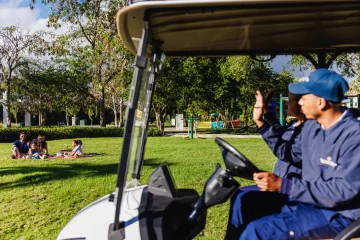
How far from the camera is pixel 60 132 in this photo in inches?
957

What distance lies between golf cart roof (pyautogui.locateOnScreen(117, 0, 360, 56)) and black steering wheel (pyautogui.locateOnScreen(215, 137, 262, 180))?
2.32ft

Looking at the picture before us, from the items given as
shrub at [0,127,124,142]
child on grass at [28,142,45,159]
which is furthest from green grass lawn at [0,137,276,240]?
shrub at [0,127,124,142]

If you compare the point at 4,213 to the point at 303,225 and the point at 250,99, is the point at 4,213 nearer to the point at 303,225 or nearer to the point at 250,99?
the point at 303,225

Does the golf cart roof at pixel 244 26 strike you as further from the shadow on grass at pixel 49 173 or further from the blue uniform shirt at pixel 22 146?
the blue uniform shirt at pixel 22 146

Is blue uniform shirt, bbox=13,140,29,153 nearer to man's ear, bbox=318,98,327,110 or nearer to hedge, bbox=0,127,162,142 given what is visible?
hedge, bbox=0,127,162,142

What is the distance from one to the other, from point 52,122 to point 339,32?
187 feet

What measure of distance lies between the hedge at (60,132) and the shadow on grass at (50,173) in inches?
556

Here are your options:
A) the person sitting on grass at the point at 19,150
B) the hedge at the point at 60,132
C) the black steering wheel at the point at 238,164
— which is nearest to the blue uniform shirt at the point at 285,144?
the black steering wheel at the point at 238,164

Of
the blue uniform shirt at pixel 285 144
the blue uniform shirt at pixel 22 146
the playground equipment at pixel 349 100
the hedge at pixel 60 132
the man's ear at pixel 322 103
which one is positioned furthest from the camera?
the hedge at pixel 60 132

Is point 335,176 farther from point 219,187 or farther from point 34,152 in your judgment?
point 34,152

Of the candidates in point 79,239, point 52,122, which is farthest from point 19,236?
point 52,122

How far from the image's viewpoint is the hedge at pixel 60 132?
22.2 metres

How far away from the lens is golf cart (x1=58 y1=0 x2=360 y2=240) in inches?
72.2

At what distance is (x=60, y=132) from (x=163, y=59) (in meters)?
22.7
